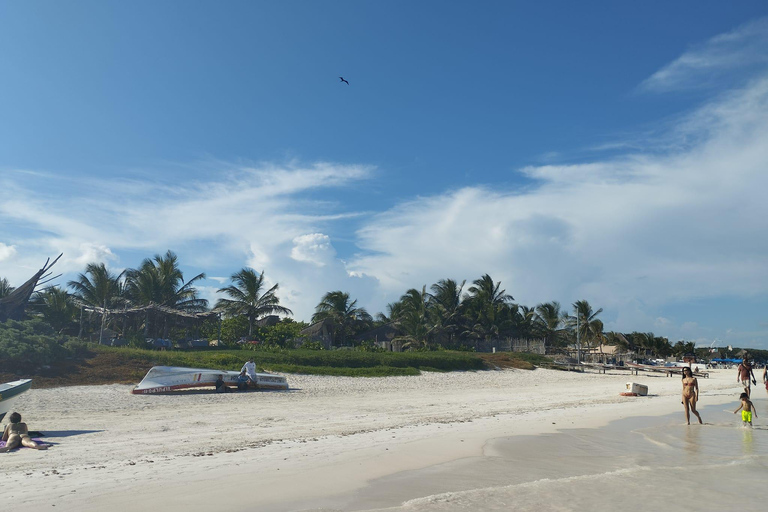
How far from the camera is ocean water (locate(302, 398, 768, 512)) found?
23.0 ft

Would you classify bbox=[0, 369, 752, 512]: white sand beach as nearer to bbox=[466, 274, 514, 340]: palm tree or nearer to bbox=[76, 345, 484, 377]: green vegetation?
bbox=[76, 345, 484, 377]: green vegetation

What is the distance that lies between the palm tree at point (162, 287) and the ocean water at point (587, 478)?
30.3 meters

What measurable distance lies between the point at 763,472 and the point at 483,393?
571 inches

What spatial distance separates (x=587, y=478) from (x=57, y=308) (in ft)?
125

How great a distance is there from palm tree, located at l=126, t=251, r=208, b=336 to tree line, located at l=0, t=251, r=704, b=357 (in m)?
0.07

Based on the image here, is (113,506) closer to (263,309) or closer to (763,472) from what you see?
(763,472)

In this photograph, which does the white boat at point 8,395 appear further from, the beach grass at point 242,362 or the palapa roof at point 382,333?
the palapa roof at point 382,333

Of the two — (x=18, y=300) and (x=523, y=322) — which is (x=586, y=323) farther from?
(x=18, y=300)

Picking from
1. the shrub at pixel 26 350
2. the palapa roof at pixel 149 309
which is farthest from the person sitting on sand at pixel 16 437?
the palapa roof at pixel 149 309

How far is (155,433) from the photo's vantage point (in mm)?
11125

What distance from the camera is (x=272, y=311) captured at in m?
40.7

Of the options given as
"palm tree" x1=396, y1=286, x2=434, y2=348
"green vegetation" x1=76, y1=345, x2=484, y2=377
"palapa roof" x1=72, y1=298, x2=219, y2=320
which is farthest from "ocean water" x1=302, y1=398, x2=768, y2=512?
"palm tree" x1=396, y1=286, x2=434, y2=348

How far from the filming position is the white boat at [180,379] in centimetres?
1778

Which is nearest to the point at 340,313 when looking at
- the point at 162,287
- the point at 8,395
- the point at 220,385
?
the point at 162,287
